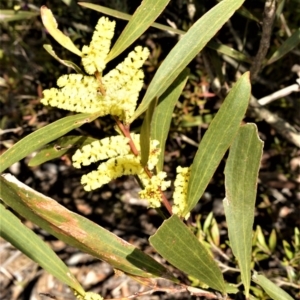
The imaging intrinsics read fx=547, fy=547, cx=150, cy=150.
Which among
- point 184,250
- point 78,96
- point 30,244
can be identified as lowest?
point 184,250

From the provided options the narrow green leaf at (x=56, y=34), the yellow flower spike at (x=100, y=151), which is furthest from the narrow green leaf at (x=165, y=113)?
the narrow green leaf at (x=56, y=34)

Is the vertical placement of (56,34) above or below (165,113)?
above

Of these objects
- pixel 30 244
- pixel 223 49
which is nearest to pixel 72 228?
pixel 30 244

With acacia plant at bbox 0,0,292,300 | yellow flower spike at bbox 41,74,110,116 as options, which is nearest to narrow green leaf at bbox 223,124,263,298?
acacia plant at bbox 0,0,292,300

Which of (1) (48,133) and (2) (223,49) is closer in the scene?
(1) (48,133)

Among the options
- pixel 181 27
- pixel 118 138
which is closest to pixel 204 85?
pixel 181 27

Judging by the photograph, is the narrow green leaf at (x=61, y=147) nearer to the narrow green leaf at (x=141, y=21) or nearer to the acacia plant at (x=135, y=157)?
the acacia plant at (x=135, y=157)

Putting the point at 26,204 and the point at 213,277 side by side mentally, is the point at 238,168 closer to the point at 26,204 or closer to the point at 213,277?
the point at 213,277

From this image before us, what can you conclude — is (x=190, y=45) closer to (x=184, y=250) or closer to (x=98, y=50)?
(x=98, y=50)
